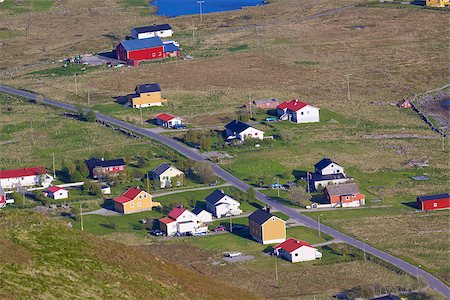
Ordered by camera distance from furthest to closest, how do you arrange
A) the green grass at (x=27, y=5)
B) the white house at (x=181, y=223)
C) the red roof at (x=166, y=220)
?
the green grass at (x=27, y=5)
the red roof at (x=166, y=220)
the white house at (x=181, y=223)

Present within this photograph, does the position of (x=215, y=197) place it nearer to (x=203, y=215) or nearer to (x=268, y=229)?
(x=203, y=215)

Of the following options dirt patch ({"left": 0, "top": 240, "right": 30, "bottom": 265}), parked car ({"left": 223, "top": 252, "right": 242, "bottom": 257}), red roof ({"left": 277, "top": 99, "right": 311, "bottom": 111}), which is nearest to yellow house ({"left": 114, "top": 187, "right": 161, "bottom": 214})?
parked car ({"left": 223, "top": 252, "right": 242, "bottom": 257})

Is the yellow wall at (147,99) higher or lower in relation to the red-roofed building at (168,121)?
higher

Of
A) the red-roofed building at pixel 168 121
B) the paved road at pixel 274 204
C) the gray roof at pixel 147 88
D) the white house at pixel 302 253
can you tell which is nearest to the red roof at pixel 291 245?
the white house at pixel 302 253

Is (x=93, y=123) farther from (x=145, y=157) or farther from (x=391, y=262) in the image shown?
(x=391, y=262)

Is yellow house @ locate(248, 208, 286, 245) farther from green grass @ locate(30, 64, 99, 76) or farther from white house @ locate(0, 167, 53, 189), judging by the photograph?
green grass @ locate(30, 64, 99, 76)

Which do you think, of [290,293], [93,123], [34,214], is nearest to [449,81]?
[93,123]

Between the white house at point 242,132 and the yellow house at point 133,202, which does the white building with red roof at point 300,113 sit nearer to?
the white house at point 242,132
